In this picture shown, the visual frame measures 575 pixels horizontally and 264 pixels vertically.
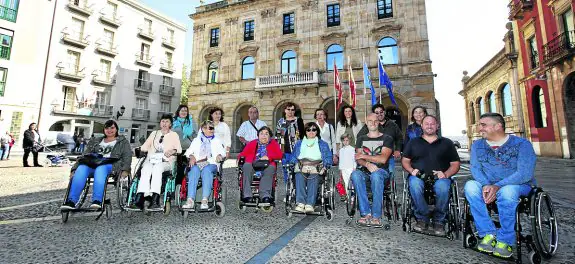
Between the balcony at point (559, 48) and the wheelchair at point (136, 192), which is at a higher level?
the balcony at point (559, 48)

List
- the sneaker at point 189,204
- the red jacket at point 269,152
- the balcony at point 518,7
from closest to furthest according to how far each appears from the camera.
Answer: the sneaker at point 189,204 → the red jacket at point 269,152 → the balcony at point 518,7

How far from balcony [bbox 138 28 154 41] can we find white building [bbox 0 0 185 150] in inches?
4.0

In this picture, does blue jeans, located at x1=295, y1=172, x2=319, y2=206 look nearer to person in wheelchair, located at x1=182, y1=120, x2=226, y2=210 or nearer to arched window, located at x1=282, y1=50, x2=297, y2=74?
person in wheelchair, located at x1=182, y1=120, x2=226, y2=210

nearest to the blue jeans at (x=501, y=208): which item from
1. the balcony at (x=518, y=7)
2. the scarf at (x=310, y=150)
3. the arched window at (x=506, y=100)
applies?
the scarf at (x=310, y=150)

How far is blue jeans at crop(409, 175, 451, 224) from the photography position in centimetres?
283

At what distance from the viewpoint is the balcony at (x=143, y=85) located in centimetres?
2530

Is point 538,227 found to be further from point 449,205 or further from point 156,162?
point 156,162

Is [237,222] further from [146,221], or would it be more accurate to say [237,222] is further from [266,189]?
[146,221]

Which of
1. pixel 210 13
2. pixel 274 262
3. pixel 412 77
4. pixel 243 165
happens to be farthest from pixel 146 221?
pixel 210 13

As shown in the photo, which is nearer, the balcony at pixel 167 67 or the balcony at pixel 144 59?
the balcony at pixel 144 59

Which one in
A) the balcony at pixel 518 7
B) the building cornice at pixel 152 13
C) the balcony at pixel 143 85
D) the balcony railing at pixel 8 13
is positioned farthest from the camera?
the balcony at pixel 143 85

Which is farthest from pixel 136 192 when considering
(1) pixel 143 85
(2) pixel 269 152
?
(1) pixel 143 85

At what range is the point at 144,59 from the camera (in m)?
26.2

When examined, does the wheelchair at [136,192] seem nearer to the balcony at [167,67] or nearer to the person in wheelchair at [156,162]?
the person in wheelchair at [156,162]
